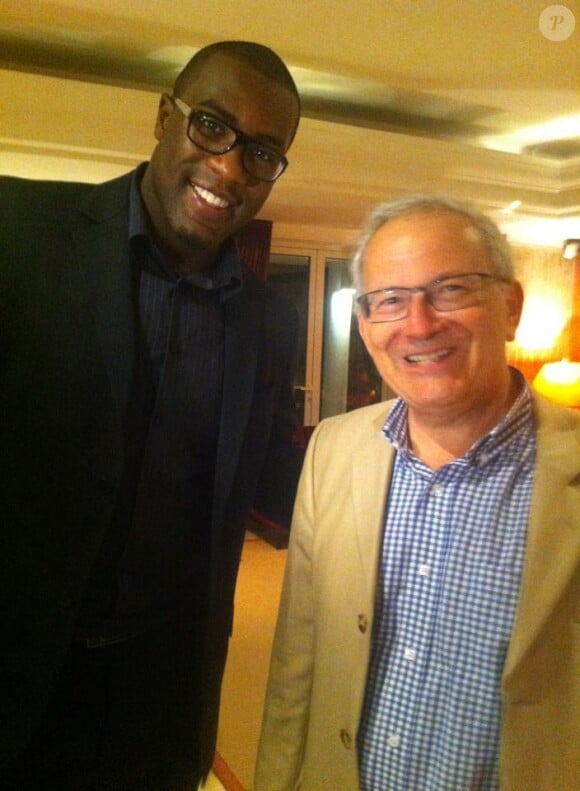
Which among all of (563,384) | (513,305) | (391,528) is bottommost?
(391,528)

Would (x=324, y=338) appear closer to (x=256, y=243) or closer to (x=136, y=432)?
(x=256, y=243)

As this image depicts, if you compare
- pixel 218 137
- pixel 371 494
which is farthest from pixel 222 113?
pixel 371 494

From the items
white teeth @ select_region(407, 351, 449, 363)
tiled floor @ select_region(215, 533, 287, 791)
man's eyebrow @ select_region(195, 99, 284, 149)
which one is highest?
man's eyebrow @ select_region(195, 99, 284, 149)

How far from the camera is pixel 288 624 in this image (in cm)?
132

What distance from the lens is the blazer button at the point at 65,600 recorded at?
1.22m

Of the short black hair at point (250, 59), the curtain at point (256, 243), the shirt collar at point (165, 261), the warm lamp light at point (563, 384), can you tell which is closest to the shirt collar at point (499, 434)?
the shirt collar at point (165, 261)

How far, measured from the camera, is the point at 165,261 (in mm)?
1341

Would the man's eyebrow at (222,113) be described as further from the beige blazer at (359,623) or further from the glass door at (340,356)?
the glass door at (340,356)

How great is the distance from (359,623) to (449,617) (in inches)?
6.5

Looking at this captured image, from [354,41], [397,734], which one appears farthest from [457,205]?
[354,41]

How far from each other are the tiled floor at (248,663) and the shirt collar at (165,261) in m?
1.42

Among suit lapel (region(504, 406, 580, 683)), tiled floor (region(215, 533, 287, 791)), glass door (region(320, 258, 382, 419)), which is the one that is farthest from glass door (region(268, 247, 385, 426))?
suit lapel (region(504, 406, 580, 683))

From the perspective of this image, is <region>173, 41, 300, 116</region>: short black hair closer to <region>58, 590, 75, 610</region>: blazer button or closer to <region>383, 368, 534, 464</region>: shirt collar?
<region>383, 368, 534, 464</region>: shirt collar

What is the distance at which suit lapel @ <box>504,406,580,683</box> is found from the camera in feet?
3.16
